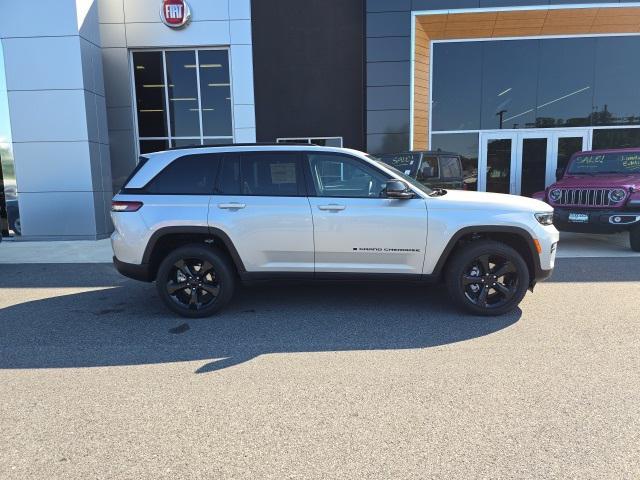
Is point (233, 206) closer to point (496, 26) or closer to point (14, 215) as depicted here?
point (14, 215)

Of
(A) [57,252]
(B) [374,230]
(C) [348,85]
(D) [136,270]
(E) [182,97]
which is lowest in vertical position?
(A) [57,252]

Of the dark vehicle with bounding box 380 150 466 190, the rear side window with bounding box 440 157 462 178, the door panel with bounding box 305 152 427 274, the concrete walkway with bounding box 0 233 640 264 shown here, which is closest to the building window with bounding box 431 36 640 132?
the rear side window with bounding box 440 157 462 178

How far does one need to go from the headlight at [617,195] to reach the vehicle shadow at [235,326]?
4852 mm

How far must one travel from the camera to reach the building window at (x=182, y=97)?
13570mm

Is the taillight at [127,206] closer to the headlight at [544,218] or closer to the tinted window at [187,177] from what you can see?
the tinted window at [187,177]

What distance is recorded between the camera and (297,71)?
1370cm

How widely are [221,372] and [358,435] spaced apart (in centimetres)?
141

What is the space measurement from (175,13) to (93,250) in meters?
7.21

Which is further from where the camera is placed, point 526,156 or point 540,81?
point 526,156

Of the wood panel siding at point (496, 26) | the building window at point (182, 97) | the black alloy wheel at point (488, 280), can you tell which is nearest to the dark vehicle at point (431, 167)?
the wood panel siding at point (496, 26)

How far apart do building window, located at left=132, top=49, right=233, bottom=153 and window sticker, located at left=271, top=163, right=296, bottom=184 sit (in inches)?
362

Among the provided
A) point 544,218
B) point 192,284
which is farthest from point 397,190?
point 192,284

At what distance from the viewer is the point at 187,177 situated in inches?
205

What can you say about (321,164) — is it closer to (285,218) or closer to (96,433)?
(285,218)
